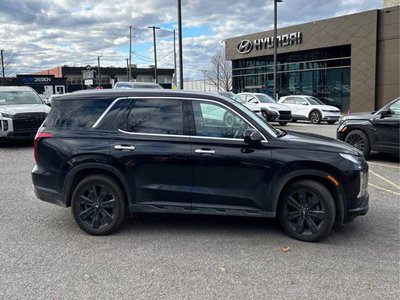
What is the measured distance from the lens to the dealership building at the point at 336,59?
29.5 m

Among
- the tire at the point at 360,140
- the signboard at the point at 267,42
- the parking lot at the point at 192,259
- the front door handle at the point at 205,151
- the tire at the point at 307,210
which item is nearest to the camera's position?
the parking lot at the point at 192,259

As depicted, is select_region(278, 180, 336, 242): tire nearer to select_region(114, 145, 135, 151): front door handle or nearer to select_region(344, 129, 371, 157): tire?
select_region(114, 145, 135, 151): front door handle

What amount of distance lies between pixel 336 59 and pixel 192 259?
31559mm

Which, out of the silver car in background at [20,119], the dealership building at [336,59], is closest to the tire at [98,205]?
the silver car in background at [20,119]

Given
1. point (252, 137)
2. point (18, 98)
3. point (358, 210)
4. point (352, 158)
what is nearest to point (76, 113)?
point (252, 137)

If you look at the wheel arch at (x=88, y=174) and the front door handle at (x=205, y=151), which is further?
the wheel arch at (x=88, y=174)

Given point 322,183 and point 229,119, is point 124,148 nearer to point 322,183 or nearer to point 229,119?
point 229,119

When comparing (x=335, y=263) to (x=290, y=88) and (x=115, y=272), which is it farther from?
(x=290, y=88)

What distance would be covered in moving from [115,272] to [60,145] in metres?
1.94

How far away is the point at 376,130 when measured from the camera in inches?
401

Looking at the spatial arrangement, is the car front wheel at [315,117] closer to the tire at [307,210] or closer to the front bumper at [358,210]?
the front bumper at [358,210]

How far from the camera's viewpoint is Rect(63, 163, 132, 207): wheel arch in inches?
207

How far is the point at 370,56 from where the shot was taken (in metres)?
30.0

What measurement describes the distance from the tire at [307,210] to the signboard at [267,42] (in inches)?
1277
